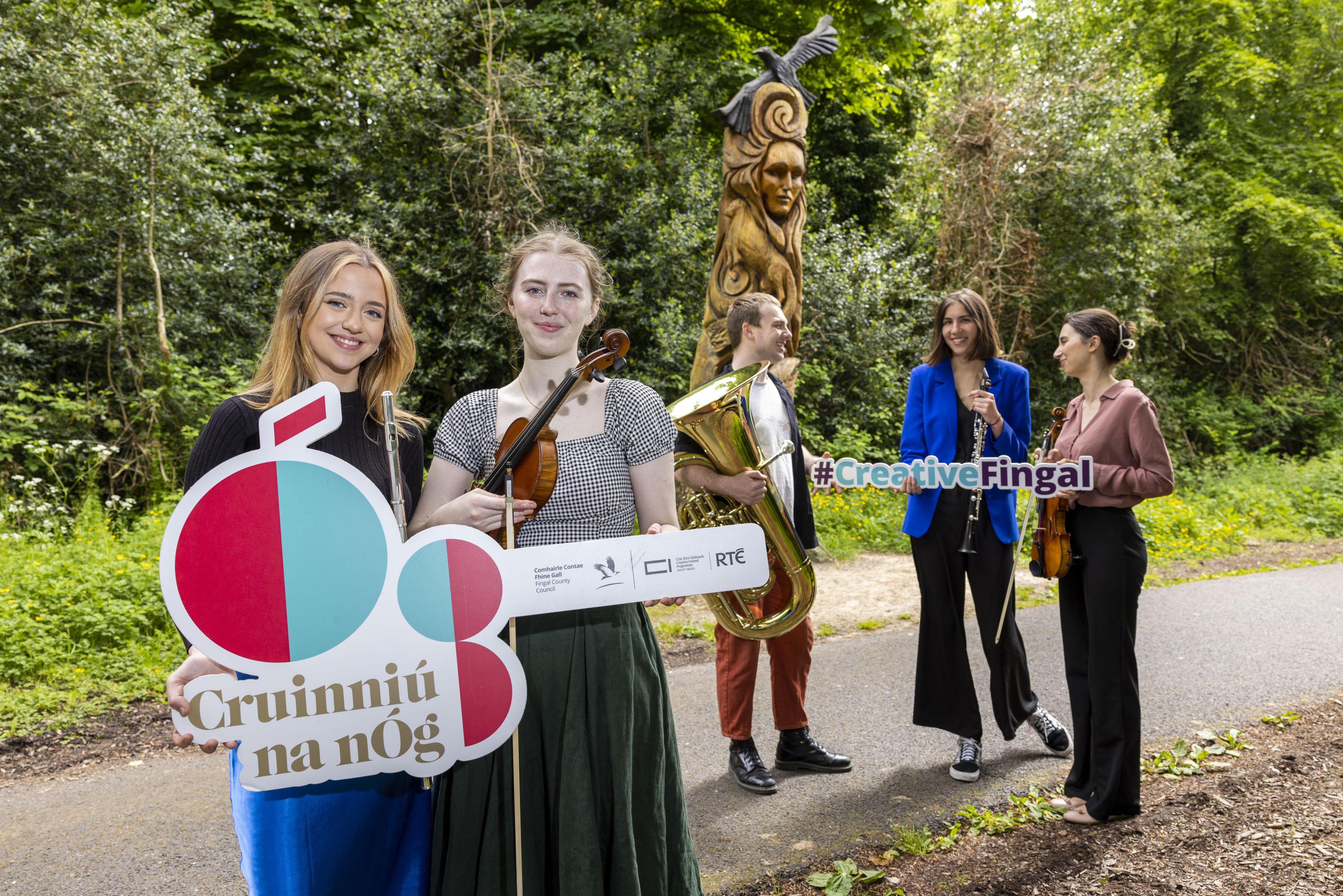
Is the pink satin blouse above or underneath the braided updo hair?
underneath

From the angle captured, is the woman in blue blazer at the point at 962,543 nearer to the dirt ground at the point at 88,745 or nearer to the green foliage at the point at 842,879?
the green foliage at the point at 842,879

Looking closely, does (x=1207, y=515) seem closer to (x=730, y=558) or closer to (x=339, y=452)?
(x=730, y=558)

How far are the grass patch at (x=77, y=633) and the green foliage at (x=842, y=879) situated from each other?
3.92m

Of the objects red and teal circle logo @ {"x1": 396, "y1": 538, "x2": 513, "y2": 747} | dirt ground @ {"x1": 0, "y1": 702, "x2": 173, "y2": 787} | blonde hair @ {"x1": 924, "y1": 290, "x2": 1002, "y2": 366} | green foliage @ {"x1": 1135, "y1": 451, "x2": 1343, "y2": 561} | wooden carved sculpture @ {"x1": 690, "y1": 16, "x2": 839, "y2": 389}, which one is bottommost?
green foliage @ {"x1": 1135, "y1": 451, "x2": 1343, "y2": 561}

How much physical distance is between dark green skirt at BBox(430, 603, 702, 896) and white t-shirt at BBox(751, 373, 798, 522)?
1.54 meters

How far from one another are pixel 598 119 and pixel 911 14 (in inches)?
241

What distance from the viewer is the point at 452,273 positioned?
9898 millimetres

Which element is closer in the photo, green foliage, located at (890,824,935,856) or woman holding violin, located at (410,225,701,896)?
woman holding violin, located at (410,225,701,896)

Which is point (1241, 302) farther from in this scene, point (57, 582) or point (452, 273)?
point (57, 582)

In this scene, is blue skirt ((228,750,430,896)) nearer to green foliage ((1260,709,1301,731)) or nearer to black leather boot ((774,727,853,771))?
black leather boot ((774,727,853,771))

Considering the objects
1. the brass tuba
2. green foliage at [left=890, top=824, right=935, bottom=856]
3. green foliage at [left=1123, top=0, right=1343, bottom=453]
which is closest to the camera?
the brass tuba

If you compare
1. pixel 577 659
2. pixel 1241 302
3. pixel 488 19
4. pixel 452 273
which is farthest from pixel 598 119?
pixel 1241 302

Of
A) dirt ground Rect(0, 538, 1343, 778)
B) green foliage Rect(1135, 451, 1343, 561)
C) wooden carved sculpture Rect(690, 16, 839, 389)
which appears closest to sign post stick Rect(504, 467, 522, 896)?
dirt ground Rect(0, 538, 1343, 778)

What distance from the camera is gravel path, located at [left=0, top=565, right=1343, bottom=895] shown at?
10.3 feet
